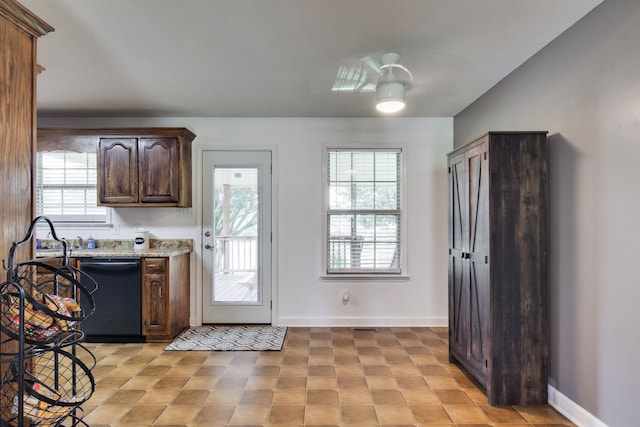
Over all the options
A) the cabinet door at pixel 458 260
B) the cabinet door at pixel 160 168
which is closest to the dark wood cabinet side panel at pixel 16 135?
the cabinet door at pixel 160 168

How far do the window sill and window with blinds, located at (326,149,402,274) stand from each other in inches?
4.6

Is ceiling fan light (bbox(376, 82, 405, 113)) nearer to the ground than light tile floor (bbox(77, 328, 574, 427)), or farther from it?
farther from it

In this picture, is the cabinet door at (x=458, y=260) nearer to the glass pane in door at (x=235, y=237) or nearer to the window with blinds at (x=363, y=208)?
the window with blinds at (x=363, y=208)

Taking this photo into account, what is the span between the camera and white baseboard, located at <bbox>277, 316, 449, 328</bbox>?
4.38 metres

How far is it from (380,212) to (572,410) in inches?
104

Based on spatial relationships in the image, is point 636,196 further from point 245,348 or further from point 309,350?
point 245,348

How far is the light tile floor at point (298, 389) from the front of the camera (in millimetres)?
2387

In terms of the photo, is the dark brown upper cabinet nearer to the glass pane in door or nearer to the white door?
the white door

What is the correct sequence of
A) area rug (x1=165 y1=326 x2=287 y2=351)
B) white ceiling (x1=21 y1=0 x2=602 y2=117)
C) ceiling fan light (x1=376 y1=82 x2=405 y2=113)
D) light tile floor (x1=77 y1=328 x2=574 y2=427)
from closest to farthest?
white ceiling (x1=21 y1=0 x2=602 y2=117) → light tile floor (x1=77 y1=328 x2=574 y2=427) → ceiling fan light (x1=376 y1=82 x2=405 y2=113) → area rug (x1=165 y1=326 x2=287 y2=351)

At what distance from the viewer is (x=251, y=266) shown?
4434 mm

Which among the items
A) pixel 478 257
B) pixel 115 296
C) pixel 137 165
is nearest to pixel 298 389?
pixel 478 257

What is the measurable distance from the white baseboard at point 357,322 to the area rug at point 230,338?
14 centimetres

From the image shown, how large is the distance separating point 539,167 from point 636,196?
0.69 meters

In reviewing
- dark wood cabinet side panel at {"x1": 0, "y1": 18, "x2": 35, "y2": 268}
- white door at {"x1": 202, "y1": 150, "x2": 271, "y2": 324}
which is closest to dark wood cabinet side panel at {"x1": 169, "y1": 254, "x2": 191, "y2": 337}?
white door at {"x1": 202, "y1": 150, "x2": 271, "y2": 324}
